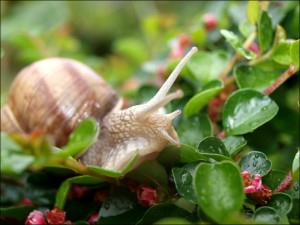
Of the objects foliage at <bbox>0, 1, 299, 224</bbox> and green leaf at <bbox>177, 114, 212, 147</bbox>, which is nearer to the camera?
foliage at <bbox>0, 1, 299, 224</bbox>

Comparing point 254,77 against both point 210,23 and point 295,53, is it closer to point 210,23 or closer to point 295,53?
point 295,53

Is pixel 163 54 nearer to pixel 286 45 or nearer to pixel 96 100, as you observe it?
pixel 96 100

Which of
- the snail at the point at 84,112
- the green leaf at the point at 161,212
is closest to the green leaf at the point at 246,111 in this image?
the snail at the point at 84,112

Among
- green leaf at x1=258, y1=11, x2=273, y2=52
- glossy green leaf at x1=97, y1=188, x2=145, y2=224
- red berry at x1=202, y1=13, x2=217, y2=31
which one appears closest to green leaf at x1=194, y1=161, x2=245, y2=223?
glossy green leaf at x1=97, y1=188, x2=145, y2=224

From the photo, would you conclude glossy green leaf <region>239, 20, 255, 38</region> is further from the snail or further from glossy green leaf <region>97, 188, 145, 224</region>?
glossy green leaf <region>97, 188, 145, 224</region>

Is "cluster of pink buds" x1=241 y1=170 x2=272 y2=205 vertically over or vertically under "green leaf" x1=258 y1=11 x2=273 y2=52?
under

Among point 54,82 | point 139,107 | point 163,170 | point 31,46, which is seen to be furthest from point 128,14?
point 163,170

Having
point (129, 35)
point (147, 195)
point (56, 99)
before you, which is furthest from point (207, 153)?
point (129, 35)
